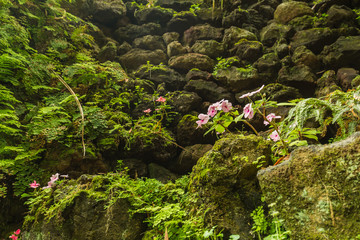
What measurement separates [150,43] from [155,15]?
1.66m

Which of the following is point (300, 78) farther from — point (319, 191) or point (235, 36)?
point (319, 191)

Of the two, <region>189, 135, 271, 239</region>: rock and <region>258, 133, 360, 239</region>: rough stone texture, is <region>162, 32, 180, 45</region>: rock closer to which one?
<region>189, 135, 271, 239</region>: rock

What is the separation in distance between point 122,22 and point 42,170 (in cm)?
782

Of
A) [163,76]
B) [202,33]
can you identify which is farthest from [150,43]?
[163,76]

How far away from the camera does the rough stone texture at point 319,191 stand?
3.82 feet

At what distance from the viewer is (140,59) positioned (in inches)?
301

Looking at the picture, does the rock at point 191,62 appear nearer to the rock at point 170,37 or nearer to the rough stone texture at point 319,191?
the rock at point 170,37

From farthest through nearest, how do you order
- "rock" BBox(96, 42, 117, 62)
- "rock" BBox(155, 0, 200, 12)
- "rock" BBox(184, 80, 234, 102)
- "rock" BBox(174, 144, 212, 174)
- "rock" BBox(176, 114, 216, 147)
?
"rock" BBox(155, 0, 200, 12) → "rock" BBox(96, 42, 117, 62) → "rock" BBox(184, 80, 234, 102) → "rock" BBox(176, 114, 216, 147) → "rock" BBox(174, 144, 212, 174)

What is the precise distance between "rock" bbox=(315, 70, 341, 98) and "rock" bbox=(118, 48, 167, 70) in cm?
521

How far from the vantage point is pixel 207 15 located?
8.40 meters

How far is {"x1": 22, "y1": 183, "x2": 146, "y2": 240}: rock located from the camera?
7.36 feet

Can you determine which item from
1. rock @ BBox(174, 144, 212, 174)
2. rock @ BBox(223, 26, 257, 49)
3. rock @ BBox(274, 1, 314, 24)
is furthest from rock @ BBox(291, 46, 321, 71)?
rock @ BBox(174, 144, 212, 174)

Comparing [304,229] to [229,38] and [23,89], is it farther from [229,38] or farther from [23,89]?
[229,38]

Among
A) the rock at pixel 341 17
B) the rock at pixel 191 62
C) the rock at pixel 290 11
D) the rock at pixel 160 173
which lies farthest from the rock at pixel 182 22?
the rock at pixel 160 173
